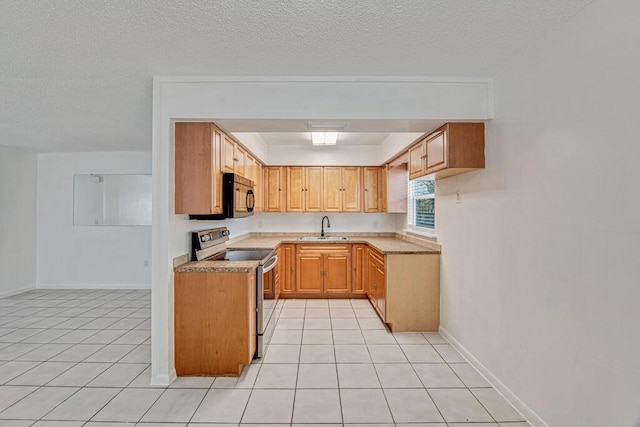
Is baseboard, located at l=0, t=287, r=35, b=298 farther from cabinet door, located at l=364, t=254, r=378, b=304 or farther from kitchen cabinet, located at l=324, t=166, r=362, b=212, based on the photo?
cabinet door, located at l=364, t=254, r=378, b=304

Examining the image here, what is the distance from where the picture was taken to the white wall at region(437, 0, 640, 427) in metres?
1.37

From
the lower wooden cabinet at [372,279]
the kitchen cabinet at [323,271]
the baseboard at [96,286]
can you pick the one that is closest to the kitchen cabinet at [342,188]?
the lower wooden cabinet at [372,279]

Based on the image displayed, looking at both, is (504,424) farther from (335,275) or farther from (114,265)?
(114,265)

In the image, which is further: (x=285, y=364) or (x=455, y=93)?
(x=285, y=364)

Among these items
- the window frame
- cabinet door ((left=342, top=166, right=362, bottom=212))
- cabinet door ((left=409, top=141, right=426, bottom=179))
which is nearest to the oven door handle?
cabinet door ((left=409, top=141, right=426, bottom=179))

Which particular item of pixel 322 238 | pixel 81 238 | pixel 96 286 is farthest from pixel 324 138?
pixel 96 286

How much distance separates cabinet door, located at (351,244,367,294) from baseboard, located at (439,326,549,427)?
5.83ft

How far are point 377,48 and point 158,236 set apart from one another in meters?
2.08

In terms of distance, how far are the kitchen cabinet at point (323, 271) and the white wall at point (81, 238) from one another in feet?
8.86

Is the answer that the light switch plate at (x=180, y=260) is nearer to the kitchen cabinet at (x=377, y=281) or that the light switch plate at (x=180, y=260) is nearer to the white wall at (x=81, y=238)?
the kitchen cabinet at (x=377, y=281)

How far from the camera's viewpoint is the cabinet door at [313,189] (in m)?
5.09

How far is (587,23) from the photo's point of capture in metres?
1.57

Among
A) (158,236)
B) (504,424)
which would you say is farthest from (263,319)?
(504,424)

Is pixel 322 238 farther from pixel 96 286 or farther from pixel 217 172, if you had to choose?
pixel 96 286
